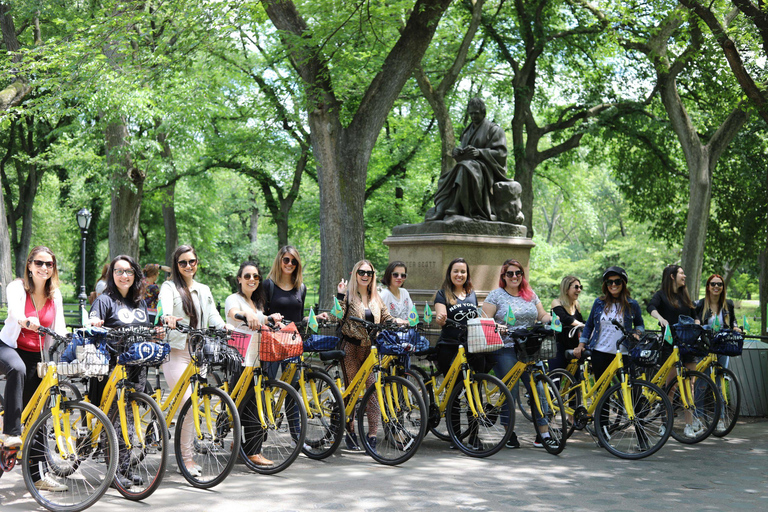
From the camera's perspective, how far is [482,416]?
7012 millimetres

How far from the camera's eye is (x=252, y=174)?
96.9 feet

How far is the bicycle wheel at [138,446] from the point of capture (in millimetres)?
5504

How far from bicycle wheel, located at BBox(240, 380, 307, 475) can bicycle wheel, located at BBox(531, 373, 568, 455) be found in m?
2.11

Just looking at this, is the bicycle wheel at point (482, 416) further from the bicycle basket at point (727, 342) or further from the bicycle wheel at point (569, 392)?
the bicycle basket at point (727, 342)

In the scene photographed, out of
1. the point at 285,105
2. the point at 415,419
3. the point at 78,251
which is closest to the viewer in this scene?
the point at 415,419

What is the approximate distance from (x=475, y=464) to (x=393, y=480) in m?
0.94

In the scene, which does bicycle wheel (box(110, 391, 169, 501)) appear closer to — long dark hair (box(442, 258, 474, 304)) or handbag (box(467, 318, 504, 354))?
handbag (box(467, 318, 504, 354))

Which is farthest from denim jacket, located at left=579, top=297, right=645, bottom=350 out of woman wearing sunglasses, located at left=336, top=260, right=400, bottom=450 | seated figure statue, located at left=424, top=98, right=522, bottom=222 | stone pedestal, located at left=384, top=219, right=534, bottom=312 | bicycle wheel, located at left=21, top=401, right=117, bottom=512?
seated figure statue, located at left=424, top=98, right=522, bottom=222

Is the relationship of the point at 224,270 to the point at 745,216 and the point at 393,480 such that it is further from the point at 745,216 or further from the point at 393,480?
the point at 393,480

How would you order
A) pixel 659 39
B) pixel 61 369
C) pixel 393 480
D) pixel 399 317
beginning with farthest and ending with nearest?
pixel 659 39
pixel 399 317
pixel 393 480
pixel 61 369

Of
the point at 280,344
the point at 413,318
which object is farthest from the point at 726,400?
the point at 280,344

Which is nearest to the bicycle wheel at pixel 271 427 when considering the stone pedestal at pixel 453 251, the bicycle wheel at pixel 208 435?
the bicycle wheel at pixel 208 435

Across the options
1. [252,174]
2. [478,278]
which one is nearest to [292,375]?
[478,278]

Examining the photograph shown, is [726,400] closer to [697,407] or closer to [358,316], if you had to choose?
[697,407]
